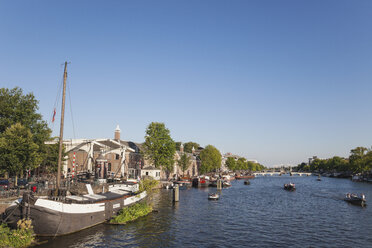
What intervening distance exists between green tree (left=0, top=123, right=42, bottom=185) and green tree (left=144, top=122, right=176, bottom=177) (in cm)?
4261

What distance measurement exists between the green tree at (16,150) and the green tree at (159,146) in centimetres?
4261

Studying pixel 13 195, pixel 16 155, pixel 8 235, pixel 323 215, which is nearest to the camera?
pixel 8 235

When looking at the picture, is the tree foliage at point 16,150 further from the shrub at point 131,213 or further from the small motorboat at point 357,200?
the small motorboat at point 357,200

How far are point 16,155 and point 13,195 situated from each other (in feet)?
29.2

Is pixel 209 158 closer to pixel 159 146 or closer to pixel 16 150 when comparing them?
pixel 159 146

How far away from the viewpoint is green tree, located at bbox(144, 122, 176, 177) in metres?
82.4

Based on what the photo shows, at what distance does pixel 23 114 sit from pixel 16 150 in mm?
14535

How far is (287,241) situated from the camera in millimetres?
28688

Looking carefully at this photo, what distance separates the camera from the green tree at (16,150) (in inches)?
1575

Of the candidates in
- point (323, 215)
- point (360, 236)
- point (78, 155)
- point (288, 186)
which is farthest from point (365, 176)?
point (78, 155)

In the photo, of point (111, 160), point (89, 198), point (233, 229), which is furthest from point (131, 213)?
point (111, 160)

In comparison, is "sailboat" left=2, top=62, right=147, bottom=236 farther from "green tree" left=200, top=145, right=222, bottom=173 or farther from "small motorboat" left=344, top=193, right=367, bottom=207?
"green tree" left=200, top=145, right=222, bottom=173

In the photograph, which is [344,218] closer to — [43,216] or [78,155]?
[43,216]

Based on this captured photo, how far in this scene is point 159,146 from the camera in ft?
271
